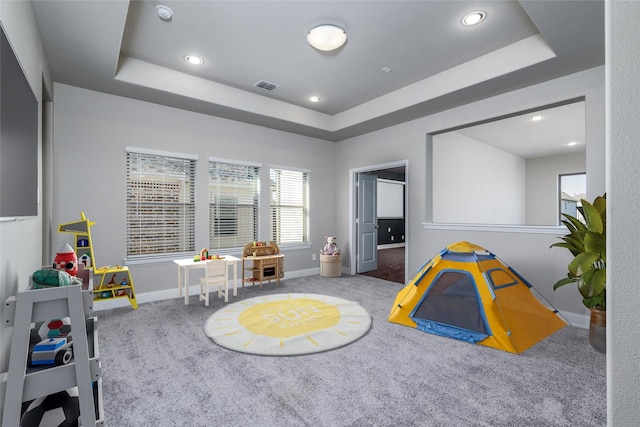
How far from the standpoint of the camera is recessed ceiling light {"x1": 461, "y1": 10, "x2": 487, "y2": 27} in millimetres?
2600

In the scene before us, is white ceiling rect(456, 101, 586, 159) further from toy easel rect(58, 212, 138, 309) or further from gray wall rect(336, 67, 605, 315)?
toy easel rect(58, 212, 138, 309)

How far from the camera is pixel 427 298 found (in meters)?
3.09

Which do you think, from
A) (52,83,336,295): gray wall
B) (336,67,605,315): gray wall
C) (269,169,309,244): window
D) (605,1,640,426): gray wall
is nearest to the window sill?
(336,67,605,315): gray wall

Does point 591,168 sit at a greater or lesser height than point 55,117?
lesser

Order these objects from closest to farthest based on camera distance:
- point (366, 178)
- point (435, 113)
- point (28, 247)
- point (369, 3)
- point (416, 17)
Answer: point (28, 247), point (369, 3), point (416, 17), point (435, 113), point (366, 178)

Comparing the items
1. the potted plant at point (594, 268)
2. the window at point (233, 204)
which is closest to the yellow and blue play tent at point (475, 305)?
the potted plant at point (594, 268)

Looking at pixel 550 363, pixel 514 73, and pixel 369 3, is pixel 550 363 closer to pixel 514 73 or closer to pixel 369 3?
pixel 514 73

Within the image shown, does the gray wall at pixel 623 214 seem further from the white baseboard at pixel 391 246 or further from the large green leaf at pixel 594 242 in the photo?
the white baseboard at pixel 391 246

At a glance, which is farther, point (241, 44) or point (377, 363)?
point (241, 44)

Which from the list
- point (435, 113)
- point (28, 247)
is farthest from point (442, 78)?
point (28, 247)

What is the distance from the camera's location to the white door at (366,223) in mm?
5762

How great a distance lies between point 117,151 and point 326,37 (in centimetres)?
287

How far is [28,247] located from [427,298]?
10.6 feet

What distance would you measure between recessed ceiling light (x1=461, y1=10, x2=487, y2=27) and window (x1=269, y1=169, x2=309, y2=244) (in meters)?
3.37
